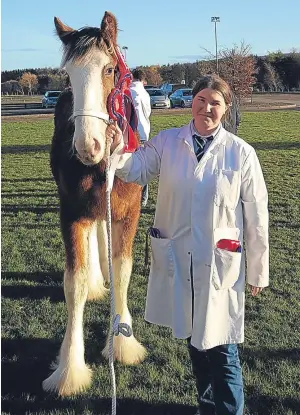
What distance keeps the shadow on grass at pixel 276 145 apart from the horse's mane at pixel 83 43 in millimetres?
11912

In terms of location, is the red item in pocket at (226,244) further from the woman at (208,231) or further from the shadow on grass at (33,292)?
the shadow on grass at (33,292)

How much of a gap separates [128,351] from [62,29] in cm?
227

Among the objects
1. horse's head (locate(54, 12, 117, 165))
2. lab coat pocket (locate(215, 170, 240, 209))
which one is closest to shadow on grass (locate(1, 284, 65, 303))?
horse's head (locate(54, 12, 117, 165))

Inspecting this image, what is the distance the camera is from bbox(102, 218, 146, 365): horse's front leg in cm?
375

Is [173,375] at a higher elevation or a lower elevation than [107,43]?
lower

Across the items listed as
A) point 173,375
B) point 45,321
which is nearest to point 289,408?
point 173,375

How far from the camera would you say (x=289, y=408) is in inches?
123

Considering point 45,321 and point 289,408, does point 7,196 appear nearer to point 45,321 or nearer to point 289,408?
point 45,321

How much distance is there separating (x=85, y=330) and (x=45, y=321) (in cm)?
39

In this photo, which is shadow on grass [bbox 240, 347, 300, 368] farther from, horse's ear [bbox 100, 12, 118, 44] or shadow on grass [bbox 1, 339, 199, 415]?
horse's ear [bbox 100, 12, 118, 44]

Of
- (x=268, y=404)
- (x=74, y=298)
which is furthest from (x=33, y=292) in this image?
(x=268, y=404)

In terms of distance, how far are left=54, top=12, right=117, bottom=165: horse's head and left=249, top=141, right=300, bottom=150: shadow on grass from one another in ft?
39.1

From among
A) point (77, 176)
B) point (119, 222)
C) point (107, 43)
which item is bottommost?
point (119, 222)

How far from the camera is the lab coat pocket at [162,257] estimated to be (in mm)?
2660
